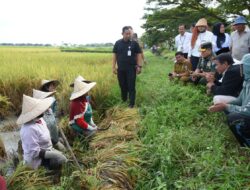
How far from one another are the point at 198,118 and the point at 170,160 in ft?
5.11

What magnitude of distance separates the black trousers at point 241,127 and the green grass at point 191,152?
0.10 meters

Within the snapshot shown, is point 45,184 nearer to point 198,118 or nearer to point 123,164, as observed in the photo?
point 123,164

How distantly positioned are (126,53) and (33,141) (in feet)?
9.70

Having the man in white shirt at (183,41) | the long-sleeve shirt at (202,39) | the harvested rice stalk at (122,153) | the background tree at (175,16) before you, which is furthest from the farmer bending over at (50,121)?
the background tree at (175,16)

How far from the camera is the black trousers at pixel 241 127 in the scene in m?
3.54

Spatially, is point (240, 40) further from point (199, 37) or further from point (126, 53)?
point (126, 53)

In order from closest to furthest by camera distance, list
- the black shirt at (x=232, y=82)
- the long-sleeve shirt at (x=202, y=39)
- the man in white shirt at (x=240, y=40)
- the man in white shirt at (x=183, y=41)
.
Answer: the black shirt at (x=232, y=82) < the man in white shirt at (x=240, y=40) < the long-sleeve shirt at (x=202, y=39) < the man in white shirt at (x=183, y=41)

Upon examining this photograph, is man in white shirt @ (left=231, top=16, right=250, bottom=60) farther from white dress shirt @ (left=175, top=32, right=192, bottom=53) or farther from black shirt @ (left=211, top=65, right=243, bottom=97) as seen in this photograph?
white dress shirt @ (left=175, top=32, right=192, bottom=53)

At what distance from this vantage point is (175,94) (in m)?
6.02

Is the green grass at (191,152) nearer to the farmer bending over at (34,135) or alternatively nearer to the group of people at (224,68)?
the group of people at (224,68)

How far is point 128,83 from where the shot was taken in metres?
6.27

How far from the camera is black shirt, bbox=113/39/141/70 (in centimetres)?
622

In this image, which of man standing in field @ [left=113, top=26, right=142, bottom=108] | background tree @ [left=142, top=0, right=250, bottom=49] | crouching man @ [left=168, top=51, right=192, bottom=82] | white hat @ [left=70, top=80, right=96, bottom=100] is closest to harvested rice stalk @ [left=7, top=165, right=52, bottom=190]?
white hat @ [left=70, top=80, right=96, bottom=100]

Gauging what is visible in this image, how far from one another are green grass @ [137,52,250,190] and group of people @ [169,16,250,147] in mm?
275
